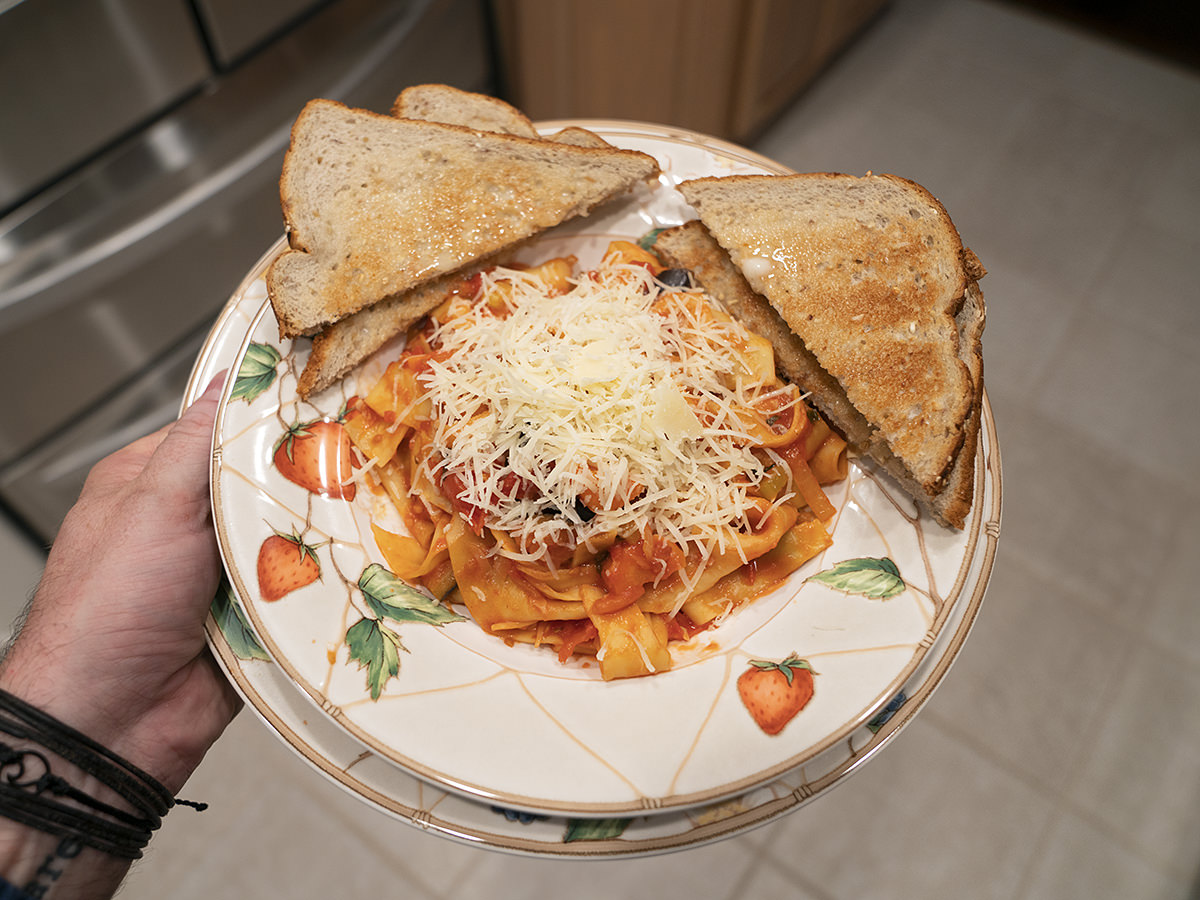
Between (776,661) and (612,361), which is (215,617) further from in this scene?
(776,661)

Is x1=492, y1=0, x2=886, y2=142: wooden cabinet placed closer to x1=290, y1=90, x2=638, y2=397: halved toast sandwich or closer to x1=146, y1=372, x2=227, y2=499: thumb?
x1=290, y1=90, x2=638, y2=397: halved toast sandwich

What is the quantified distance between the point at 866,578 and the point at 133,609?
1501 millimetres

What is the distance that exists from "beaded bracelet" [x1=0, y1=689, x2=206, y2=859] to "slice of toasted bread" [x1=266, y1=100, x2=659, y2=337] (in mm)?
921

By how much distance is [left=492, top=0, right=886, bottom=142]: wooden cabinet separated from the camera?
3.50m

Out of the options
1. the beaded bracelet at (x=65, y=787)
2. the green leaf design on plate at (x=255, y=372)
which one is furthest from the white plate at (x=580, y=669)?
the beaded bracelet at (x=65, y=787)

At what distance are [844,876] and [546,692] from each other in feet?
5.97

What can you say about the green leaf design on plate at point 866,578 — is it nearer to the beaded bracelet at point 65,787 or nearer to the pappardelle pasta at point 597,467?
the pappardelle pasta at point 597,467

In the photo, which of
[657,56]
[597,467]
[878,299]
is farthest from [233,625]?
[657,56]

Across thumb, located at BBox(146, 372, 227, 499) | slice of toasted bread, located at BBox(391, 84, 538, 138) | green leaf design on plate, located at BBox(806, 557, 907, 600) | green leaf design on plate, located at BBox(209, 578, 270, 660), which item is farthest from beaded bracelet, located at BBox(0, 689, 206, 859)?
slice of toasted bread, located at BBox(391, 84, 538, 138)

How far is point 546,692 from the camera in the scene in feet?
5.06

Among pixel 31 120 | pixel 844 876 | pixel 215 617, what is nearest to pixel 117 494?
pixel 215 617

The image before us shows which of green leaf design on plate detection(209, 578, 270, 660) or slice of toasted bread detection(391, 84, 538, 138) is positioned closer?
green leaf design on plate detection(209, 578, 270, 660)

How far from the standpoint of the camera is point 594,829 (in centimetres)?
152

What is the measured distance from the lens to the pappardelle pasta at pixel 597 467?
162cm
